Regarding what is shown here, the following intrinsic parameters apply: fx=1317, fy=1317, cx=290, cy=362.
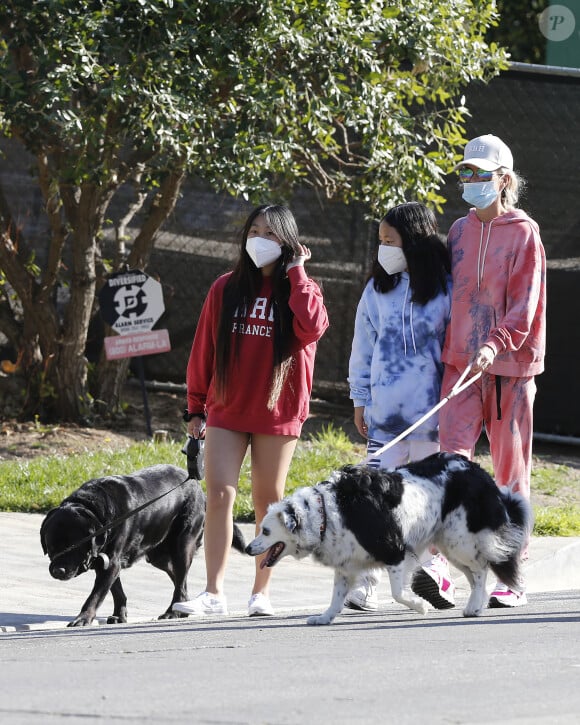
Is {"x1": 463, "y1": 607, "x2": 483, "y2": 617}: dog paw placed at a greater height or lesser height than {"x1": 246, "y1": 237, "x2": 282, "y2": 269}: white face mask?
lesser

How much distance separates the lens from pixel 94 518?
6.48 m

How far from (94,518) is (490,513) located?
1.93 m

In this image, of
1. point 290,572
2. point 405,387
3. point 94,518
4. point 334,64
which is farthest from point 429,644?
point 334,64

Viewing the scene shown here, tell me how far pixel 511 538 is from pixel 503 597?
2.11 feet

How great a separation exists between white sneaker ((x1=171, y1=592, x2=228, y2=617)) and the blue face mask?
7.62 feet

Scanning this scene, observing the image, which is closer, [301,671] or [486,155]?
[301,671]

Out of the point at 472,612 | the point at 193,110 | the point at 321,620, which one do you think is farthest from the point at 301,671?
the point at 193,110

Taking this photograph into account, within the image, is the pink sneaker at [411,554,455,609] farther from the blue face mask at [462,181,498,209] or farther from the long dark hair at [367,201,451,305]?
the blue face mask at [462,181,498,209]

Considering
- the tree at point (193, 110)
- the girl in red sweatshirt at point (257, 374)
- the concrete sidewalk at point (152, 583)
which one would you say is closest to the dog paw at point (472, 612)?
the concrete sidewalk at point (152, 583)

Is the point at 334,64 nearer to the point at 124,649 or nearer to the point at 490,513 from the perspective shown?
the point at 490,513

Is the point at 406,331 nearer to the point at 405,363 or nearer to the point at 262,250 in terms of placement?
the point at 405,363

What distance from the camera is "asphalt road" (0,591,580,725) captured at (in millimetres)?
4074

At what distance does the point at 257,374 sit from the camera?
644 cm

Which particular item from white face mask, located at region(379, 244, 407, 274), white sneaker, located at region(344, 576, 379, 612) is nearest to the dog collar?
white sneaker, located at region(344, 576, 379, 612)
